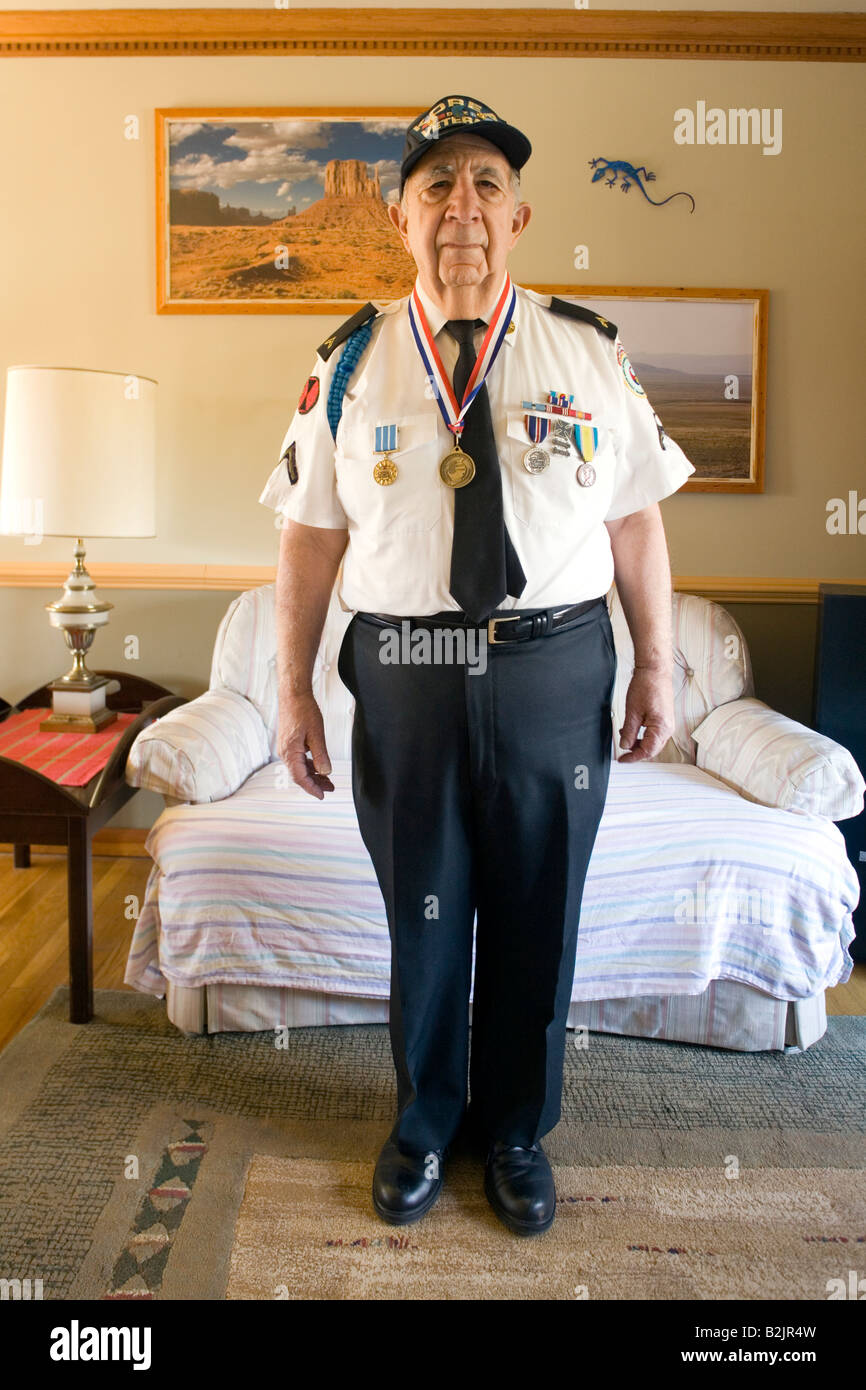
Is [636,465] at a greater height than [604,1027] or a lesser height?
greater

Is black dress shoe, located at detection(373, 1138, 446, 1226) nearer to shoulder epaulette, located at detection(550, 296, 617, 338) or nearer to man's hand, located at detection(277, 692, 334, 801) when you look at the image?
man's hand, located at detection(277, 692, 334, 801)

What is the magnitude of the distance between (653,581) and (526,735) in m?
0.39

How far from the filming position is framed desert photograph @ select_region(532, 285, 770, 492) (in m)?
3.00

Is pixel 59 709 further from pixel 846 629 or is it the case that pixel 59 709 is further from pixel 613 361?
pixel 846 629

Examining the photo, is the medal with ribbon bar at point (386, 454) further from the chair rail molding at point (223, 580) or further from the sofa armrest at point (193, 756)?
the chair rail molding at point (223, 580)

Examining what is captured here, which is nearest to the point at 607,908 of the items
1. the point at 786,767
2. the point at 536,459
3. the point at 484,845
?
the point at 786,767

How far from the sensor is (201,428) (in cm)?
313

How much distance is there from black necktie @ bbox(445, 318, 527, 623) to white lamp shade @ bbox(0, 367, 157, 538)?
1.51m

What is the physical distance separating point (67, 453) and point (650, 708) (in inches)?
67.3

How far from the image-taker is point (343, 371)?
5.10 feet

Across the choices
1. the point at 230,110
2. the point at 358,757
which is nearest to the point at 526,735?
the point at 358,757

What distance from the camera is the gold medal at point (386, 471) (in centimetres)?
148

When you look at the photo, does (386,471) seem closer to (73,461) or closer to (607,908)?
(607,908)

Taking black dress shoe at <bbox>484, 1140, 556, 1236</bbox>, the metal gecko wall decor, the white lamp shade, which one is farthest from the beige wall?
black dress shoe at <bbox>484, 1140, 556, 1236</bbox>
